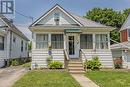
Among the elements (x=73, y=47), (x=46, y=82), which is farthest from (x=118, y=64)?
(x=46, y=82)

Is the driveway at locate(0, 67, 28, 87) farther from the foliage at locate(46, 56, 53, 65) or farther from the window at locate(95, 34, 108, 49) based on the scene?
the window at locate(95, 34, 108, 49)

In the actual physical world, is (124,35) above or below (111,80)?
above

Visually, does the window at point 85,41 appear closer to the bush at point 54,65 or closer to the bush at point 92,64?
the bush at point 92,64

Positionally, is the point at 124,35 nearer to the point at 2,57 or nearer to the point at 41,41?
the point at 41,41

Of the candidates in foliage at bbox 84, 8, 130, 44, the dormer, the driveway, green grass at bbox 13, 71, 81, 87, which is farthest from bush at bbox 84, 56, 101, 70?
foliage at bbox 84, 8, 130, 44

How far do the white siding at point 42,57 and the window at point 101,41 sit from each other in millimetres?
4070

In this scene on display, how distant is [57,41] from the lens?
1016 inches

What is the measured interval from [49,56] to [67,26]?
3.60 metres

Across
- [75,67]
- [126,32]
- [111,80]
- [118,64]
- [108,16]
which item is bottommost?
[111,80]

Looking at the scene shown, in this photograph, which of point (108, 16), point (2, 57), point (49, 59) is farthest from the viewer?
point (108, 16)

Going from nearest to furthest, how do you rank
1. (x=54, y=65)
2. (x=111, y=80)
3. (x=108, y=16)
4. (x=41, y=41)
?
(x=111, y=80) → (x=54, y=65) → (x=41, y=41) → (x=108, y=16)

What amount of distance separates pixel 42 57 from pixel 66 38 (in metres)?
3.13

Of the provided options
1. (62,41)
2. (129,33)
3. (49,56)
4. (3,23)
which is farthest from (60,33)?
(129,33)

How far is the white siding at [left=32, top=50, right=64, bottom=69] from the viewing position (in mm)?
25156
